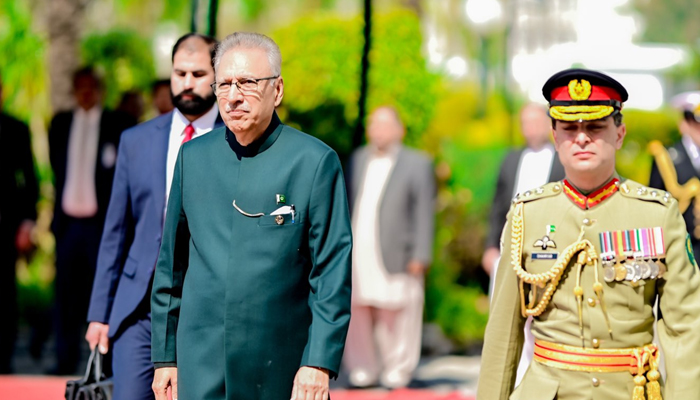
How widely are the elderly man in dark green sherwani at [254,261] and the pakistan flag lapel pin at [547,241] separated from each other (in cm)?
65

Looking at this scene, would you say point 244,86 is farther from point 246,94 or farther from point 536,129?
point 536,129

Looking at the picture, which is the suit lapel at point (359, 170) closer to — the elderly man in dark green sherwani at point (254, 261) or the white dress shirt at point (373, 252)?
the white dress shirt at point (373, 252)

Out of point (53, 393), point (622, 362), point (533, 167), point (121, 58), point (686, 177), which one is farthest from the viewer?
point (121, 58)

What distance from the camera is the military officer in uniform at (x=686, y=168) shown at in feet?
26.2

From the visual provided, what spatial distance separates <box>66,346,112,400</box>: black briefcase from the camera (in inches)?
207

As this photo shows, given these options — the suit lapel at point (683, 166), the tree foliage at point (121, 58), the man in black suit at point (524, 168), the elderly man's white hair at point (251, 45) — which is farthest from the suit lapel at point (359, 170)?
the tree foliage at point (121, 58)

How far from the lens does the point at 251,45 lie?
4.32 metres

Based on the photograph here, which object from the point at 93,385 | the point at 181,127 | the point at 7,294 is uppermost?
the point at 181,127

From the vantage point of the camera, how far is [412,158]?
968cm

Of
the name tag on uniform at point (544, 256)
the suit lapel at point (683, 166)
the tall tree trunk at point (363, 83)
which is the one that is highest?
the tall tree trunk at point (363, 83)

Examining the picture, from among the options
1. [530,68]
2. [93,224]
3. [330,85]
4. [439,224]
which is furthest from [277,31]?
[530,68]

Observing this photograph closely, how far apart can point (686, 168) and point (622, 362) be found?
4.24m

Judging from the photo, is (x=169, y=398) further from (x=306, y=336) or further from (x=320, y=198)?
(x=320, y=198)

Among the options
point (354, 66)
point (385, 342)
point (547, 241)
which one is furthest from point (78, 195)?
point (547, 241)
